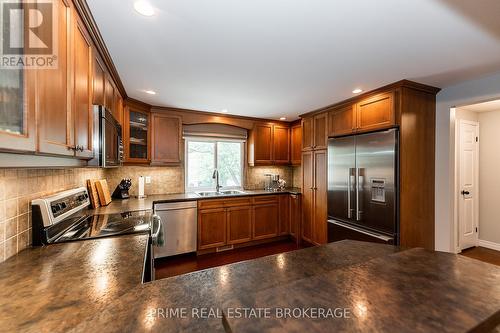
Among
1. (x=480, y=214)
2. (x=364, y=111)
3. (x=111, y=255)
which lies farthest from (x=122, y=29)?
(x=480, y=214)

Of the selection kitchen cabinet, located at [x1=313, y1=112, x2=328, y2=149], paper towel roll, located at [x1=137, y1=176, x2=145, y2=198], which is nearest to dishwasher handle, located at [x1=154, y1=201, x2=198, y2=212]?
paper towel roll, located at [x1=137, y1=176, x2=145, y2=198]

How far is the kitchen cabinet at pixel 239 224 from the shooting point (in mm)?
3516

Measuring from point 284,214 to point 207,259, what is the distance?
5.14ft

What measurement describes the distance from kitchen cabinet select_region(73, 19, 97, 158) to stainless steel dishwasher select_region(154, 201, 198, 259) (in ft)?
6.14

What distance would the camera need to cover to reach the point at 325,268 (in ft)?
3.14

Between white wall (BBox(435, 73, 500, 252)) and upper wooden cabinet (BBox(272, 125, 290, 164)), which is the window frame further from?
white wall (BBox(435, 73, 500, 252))

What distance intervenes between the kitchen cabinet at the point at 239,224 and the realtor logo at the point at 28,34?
292 centimetres

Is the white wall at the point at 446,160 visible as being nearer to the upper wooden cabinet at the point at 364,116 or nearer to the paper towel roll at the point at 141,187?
the upper wooden cabinet at the point at 364,116

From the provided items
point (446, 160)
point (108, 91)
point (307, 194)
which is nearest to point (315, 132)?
point (307, 194)

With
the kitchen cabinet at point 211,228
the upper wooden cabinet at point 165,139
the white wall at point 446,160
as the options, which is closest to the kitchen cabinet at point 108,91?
the upper wooden cabinet at point 165,139

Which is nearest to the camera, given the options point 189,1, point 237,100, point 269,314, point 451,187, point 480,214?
point 269,314

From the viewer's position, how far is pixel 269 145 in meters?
4.30

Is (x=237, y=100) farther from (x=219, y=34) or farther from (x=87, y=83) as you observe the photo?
(x=87, y=83)

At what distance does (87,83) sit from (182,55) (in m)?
0.75
